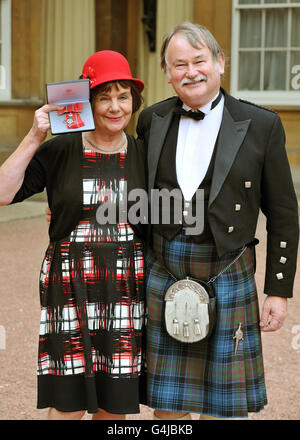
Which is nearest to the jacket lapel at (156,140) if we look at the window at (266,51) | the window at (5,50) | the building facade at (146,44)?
the building facade at (146,44)

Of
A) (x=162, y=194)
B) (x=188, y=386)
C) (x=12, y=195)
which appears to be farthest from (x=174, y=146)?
(x=188, y=386)

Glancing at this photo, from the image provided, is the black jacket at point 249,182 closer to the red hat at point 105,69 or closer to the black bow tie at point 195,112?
the black bow tie at point 195,112

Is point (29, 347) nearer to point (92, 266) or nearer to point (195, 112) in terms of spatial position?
point (92, 266)

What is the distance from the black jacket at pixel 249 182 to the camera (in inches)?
101

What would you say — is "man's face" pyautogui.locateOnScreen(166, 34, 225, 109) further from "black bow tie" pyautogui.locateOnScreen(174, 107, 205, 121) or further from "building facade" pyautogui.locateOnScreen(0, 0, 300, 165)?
"building facade" pyautogui.locateOnScreen(0, 0, 300, 165)

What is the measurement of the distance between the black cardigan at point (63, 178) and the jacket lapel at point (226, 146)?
290mm

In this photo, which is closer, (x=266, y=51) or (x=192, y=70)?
(x=192, y=70)

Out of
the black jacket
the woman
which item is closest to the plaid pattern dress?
the woman

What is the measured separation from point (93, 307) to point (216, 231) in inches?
20.4

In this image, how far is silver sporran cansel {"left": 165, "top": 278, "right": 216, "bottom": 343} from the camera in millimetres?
2572

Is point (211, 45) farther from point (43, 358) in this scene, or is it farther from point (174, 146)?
point (43, 358)

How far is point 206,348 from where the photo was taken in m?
2.67

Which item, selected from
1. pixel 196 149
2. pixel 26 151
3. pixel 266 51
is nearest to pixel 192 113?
pixel 196 149

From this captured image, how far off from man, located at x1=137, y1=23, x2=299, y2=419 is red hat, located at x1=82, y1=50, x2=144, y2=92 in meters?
0.16
